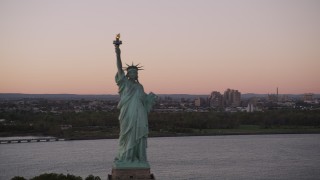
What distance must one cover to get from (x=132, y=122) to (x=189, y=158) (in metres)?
23.9

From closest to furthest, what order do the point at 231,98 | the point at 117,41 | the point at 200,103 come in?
1. the point at 117,41
2. the point at 200,103
3. the point at 231,98

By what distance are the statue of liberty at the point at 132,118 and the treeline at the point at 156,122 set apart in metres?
39.3

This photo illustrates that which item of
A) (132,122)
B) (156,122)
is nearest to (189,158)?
(156,122)

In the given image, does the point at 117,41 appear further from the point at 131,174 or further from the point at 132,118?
the point at 131,174

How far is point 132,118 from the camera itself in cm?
1035

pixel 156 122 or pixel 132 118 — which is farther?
pixel 156 122

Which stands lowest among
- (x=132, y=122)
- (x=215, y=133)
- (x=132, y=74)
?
(x=215, y=133)

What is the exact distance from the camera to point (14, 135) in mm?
50656

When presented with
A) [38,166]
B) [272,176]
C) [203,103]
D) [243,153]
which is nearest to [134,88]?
[272,176]

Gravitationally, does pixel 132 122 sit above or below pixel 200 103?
below

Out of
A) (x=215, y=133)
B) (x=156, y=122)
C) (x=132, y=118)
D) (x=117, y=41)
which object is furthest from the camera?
(x=156, y=122)

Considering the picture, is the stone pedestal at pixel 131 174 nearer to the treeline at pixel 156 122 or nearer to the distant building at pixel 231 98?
the treeline at pixel 156 122

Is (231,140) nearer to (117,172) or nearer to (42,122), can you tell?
(42,122)

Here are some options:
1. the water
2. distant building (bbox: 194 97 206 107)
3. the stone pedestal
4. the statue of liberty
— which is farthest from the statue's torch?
distant building (bbox: 194 97 206 107)
